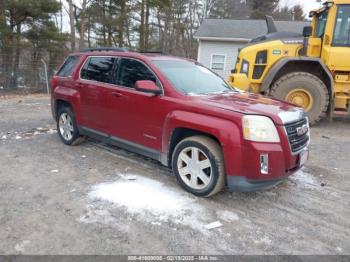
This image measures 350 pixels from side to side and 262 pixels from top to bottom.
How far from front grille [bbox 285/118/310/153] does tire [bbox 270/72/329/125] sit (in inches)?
171

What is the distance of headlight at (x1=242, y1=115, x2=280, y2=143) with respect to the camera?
3.38m

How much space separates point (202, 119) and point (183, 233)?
134 cm

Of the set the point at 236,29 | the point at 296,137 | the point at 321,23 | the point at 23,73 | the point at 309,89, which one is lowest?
the point at 23,73

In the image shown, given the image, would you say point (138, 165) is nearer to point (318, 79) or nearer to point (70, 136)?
point (70, 136)

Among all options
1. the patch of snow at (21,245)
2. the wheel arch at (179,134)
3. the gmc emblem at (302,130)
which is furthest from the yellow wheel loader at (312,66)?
the patch of snow at (21,245)

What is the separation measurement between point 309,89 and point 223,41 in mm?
12367

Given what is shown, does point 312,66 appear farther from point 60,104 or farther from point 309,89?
point 60,104

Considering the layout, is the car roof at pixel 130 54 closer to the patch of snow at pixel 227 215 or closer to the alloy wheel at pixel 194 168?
the alloy wheel at pixel 194 168

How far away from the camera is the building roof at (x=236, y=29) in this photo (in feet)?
62.8

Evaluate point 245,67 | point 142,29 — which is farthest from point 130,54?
point 142,29

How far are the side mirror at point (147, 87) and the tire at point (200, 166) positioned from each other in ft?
2.58

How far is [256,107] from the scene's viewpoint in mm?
3721

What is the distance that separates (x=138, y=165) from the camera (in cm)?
495

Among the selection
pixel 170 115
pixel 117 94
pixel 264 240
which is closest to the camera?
pixel 264 240
